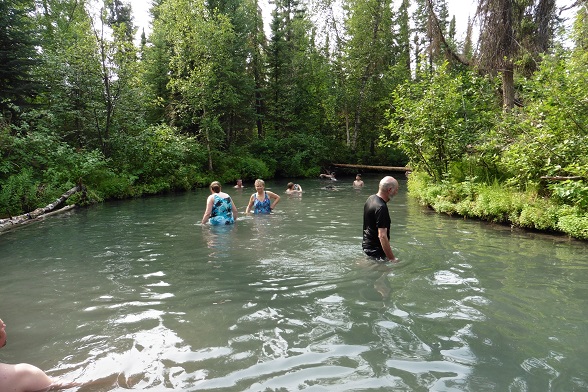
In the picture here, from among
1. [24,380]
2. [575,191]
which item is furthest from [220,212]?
[575,191]

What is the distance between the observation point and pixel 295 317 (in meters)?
4.48

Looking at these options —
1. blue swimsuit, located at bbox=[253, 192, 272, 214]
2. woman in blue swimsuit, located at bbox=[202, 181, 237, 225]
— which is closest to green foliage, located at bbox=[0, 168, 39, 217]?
woman in blue swimsuit, located at bbox=[202, 181, 237, 225]

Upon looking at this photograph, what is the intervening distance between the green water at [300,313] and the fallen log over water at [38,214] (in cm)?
230

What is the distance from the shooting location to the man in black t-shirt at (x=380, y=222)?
A: 19.6 feet

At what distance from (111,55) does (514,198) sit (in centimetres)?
1974

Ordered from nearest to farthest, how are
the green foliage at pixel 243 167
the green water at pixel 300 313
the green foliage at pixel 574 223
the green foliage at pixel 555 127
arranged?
the green water at pixel 300 313 < the green foliage at pixel 574 223 < the green foliage at pixel 555 127 < the green foliage at pixel 243 167

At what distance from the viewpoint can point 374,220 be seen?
244 inches

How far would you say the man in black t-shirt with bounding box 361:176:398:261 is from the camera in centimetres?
598

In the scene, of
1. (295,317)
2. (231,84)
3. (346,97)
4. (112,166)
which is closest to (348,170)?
(346,97)

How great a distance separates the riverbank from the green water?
53 centimetres

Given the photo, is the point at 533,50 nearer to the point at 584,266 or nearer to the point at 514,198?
the point at 514,198

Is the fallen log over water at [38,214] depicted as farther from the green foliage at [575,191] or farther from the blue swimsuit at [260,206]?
the green foliage at [575,191]

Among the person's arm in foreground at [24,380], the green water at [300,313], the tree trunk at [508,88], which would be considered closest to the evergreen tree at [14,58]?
the green water at [300,313]

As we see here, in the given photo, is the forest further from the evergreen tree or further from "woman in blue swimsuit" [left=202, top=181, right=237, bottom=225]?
"woman in blue swimsuit" [left=202, top=181, right=237, bottom=225]
